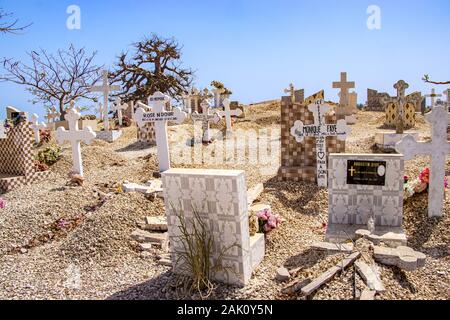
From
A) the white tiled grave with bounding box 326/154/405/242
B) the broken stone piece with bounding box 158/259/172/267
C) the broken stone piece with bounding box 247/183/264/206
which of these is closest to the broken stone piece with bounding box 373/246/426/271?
the white tiled grave with bounding box 326/154/405/242

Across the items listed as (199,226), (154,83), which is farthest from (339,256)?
(154,83)

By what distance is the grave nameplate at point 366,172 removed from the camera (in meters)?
5.85

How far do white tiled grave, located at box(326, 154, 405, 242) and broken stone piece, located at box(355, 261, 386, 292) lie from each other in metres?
1.46

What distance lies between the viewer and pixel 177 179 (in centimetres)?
462

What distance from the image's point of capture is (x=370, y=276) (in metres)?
4.02

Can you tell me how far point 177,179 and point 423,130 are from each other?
14426 millimetres

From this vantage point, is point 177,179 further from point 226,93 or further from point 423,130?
point 226,93

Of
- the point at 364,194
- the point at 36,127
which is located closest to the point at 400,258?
the point at 364,194

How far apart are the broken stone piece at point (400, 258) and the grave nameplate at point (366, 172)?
149 cm

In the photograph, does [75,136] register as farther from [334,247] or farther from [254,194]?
[334,247]

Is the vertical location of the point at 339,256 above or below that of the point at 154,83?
below

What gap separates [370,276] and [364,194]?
2.14 meters

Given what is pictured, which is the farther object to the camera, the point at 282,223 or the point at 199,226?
the point at 282,223
